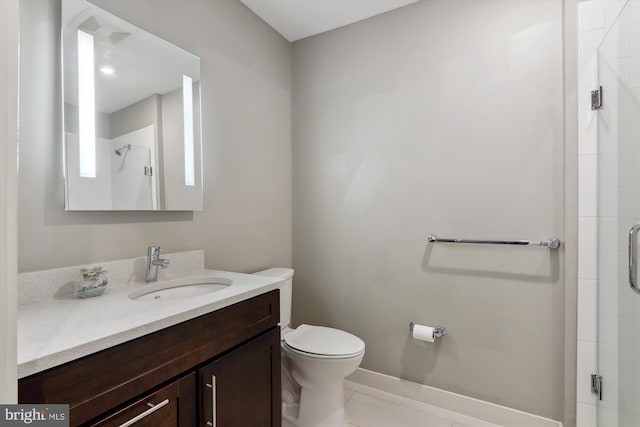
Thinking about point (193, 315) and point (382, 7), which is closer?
point (193, 315)

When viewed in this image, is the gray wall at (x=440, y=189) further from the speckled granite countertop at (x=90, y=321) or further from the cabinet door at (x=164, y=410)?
the cabinet door at (x=164, y=410)

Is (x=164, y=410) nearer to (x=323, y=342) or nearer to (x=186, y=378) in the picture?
(x=186, y=378)

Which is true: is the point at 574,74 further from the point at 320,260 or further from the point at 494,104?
the point at 320,260

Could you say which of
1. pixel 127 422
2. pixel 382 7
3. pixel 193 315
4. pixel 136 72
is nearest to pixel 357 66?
pixel 382 7

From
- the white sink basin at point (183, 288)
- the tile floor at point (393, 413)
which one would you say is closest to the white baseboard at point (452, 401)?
the tile floor at point (393, 413)

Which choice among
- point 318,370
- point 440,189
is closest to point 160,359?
point 318,370

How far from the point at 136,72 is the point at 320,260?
5.09ft

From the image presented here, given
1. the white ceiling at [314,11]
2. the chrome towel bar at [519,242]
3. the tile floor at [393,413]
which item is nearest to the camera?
the chrome towel bar at [519,242]

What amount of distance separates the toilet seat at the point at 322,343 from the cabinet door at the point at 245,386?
26 centimetres

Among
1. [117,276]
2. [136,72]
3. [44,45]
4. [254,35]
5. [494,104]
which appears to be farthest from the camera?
[254,35]

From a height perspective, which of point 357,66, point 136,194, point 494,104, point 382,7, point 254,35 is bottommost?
point 136,194

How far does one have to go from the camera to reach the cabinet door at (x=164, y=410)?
0.80 metres

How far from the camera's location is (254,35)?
6.61 ft

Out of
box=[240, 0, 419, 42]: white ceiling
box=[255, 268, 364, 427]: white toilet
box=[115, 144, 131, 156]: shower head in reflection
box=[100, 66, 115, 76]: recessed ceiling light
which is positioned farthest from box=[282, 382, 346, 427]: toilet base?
box=[240, 0, 419, 42]: white ceiling
